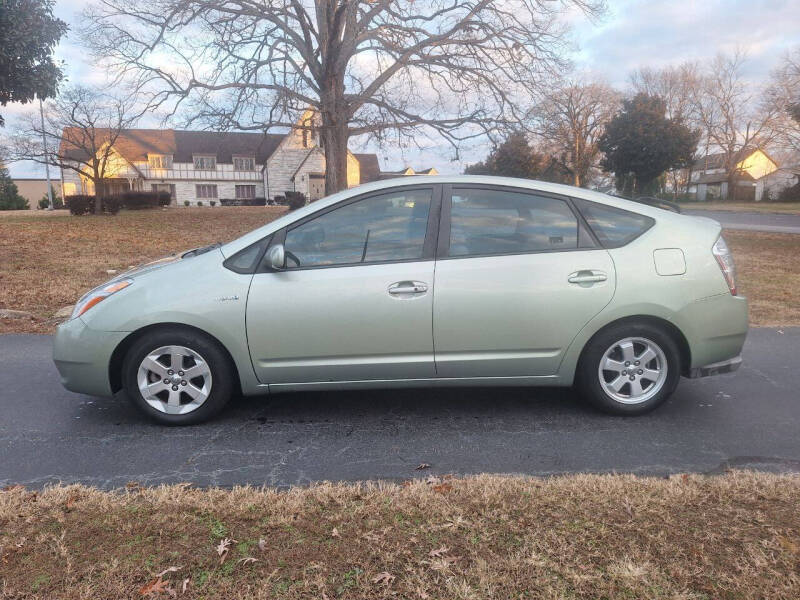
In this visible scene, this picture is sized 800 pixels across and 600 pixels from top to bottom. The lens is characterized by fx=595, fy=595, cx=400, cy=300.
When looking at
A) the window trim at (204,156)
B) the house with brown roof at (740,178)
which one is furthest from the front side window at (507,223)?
the window trim at (204,156)

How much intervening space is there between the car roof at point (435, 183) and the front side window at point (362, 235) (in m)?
0.09

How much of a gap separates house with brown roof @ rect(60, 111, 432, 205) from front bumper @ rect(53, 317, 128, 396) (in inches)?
2011

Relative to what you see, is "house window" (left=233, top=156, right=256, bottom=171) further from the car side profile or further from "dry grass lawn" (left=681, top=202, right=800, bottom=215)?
the car side profile

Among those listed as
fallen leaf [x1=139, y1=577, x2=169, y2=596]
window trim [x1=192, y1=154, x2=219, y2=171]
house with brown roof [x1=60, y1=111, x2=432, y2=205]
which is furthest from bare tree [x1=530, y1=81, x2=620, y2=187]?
fallen leaf [x1=139, y1=577, x2=169, y2=596]

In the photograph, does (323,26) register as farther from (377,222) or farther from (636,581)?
(636,581)

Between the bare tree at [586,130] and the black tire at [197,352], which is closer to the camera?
the black tire at [197,352]

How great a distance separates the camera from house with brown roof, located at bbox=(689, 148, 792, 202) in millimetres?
55281

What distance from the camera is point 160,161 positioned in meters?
54.8

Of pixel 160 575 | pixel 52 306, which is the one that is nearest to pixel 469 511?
pixel 160 575

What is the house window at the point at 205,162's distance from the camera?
5625cm

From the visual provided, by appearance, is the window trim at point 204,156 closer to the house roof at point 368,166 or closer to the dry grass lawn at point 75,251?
the house roof at point 368,166

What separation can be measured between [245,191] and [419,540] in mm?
58398

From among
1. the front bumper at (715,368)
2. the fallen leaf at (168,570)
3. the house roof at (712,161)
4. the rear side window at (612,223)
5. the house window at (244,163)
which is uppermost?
the house roof at (712,161)

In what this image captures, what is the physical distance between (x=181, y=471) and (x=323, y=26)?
19164mm
